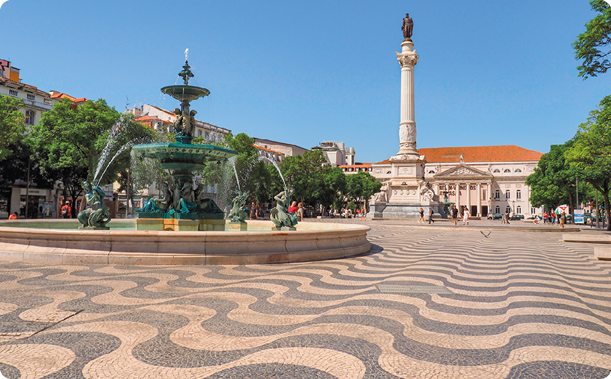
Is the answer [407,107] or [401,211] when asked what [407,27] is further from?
[401,211]

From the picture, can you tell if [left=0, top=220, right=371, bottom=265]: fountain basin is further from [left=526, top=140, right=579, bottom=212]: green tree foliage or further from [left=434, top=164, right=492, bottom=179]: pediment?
[left=434, top=164, right=492, bottom=179]: pediment

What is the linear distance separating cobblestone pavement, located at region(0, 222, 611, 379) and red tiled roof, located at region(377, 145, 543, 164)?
10184 centimetres

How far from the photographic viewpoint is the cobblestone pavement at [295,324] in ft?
10.2

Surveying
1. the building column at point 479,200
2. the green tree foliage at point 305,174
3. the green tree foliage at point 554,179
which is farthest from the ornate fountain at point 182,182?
the building column at point 479,200

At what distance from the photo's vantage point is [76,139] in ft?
98.4

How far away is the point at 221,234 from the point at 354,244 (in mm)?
4057

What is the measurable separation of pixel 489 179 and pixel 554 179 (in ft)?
194

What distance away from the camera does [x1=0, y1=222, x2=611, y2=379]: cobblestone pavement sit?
309 centimetres

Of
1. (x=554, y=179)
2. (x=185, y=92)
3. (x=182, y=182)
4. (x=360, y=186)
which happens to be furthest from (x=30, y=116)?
(x=554, y=179)

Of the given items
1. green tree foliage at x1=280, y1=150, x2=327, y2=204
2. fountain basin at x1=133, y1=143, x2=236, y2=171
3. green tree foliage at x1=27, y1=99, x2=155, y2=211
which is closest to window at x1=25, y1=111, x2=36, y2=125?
green tree foliage at x1=27, y1=99, x2=155, y2=211

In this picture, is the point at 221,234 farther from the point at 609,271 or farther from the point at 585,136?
the point at 585,136

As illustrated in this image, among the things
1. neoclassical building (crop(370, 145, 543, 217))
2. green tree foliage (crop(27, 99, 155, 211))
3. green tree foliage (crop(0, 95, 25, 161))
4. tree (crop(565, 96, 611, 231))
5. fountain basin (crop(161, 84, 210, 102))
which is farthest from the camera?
neoclassical building (crop(370, 145, 543, 217))

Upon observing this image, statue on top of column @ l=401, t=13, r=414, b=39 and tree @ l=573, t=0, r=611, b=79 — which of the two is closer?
tree @ l=573, t=0, r=611, b=79

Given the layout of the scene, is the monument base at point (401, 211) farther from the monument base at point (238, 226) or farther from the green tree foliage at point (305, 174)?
the monument base at point (238, 226)
